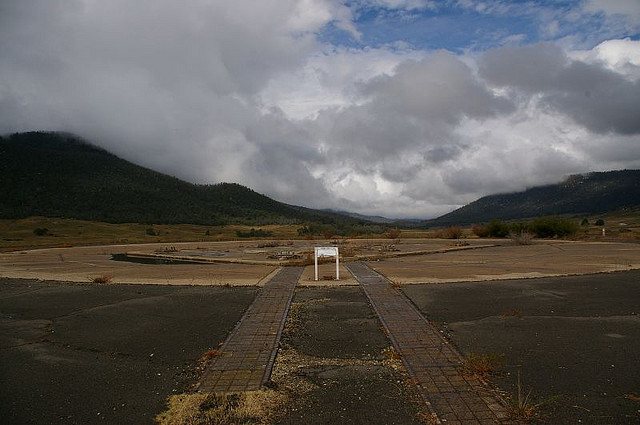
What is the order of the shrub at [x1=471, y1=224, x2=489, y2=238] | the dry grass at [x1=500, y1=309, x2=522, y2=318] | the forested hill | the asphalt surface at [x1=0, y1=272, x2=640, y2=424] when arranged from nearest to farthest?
1. the asphalt surface at [x1=0, y1=272, x2=640, y2=424]
2. the dry grass at [x1=500, y1=309, x2=522, y2=318]
3. the shrub at [x1=471, y1=224, x2=489, y2=238]
4. the forested hill

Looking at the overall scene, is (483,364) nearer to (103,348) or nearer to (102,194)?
(103,348)

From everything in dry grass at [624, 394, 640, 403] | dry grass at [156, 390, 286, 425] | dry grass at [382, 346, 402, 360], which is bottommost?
dry grass at [624, 394, 640, 403]

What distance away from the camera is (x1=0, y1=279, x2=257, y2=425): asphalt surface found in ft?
16.0

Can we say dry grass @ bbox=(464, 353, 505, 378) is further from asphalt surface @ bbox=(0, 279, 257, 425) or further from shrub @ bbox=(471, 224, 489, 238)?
shrub @ bbox=(471, 224, 489, 238)

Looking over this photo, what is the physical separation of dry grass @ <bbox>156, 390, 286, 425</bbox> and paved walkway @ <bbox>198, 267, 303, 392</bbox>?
0.29 metres

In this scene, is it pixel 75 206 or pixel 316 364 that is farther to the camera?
pixel 75 206

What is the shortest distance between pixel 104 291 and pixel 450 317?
9.31m

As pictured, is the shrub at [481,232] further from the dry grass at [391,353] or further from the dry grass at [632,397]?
the dry grass at [632,397]

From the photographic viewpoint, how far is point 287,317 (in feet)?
28.9

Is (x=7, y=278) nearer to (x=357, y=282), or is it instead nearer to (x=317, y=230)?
(x=357, y=282)

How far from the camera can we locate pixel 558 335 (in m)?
7.26

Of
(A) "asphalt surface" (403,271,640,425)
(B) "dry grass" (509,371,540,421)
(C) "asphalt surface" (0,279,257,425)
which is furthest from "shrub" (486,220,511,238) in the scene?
(B) "dry grass" (509,371,540,421)

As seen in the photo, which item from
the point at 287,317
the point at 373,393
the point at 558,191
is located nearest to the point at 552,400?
the point at 373,393

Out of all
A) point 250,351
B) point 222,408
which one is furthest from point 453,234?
point 222,408
